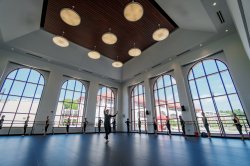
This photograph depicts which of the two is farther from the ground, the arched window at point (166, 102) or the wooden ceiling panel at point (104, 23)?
the wooden ceiling panel at point (104, 23)

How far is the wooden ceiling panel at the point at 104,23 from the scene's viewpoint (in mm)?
6426

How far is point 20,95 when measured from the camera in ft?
28.8

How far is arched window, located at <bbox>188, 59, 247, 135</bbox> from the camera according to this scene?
22.1 feet

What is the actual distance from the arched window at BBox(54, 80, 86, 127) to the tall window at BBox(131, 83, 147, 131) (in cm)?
521

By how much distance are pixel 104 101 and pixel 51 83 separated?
17.7ft

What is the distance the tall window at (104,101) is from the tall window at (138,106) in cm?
241

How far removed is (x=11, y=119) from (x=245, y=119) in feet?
47.1

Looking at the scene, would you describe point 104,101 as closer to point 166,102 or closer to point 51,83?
point 51,83

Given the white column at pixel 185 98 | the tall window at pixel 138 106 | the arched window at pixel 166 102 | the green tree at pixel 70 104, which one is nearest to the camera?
the white column at pixel 185 98

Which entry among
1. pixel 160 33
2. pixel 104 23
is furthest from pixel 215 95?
pixel 104 23

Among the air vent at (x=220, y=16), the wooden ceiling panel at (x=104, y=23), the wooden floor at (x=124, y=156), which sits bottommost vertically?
the wooden floor at (x=124, y=156)

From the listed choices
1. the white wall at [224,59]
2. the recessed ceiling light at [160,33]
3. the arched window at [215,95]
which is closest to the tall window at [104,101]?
the white wall at [224,59]

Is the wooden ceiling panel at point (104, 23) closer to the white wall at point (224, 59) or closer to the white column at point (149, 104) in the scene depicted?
the white wall at point (224, 59)

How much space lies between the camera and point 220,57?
295 inches
